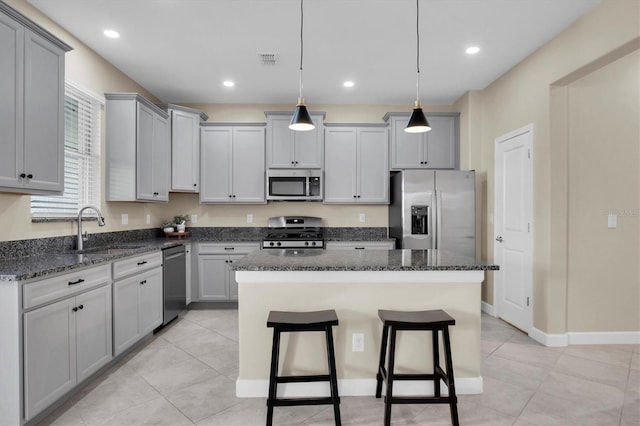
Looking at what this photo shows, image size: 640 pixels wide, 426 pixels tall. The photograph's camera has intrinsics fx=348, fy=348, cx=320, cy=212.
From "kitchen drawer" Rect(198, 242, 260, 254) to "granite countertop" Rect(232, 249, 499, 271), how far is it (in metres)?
1.97

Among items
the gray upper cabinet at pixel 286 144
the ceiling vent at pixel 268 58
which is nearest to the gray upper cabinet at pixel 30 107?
the ceiling vent at pixel 268 58

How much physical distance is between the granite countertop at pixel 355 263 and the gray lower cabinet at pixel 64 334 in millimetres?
1114

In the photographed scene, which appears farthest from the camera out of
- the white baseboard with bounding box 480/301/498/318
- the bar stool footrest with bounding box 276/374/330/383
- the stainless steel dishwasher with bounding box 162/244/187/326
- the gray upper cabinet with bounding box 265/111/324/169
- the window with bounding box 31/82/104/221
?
the gray upper cabinet with bounding box 265/111/324/169

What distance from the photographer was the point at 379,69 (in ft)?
12.6

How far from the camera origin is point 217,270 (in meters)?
4.54

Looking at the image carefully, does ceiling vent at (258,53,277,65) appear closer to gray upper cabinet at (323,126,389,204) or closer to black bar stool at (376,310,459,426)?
gray upper cabinet at (323,126,389,204)

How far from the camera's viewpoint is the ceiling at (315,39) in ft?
8.95

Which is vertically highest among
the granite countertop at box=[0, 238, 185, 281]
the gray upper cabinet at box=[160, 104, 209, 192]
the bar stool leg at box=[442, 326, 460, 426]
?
the gray upper cabinet at box=[160, 104, 209, 192]

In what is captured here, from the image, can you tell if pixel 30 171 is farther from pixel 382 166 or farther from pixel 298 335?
pixel 382 166

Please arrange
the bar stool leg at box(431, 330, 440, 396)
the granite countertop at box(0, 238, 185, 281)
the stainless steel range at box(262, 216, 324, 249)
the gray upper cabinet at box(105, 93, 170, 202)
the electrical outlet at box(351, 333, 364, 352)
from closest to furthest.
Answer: the granite countertop at box(0, 238, 185, 281) → the bar stool leg at box(431, 330, 440, 396) → the electrical outlet at box(351, 333, 364, 352) → the gray upper cabinet at box(105, 93, 170, 202) → the stainless steel range at box(262, 216, 324, 249)

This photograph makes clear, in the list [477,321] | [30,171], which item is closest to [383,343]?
[477,321]

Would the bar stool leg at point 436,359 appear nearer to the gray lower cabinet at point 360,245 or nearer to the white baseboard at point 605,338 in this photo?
the white baseboard at point 605,338

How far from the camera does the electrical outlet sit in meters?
2.35

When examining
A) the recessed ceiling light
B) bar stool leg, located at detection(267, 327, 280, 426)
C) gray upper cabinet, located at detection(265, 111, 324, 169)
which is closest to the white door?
gray upper cabinet, located at detection(265, 111, 324, 169)
